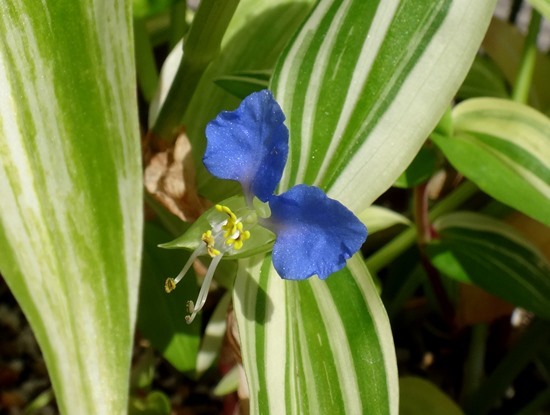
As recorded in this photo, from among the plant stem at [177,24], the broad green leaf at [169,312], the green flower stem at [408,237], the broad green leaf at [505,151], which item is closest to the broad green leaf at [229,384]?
the broad green leaf at [169,312]

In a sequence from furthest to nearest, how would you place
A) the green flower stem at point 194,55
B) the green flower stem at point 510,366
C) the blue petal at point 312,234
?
the green flower stem at point 510,366 → the green flower stem at point 194,55 → the blue petal at point 312,234

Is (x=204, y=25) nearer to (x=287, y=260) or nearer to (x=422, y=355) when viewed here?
(x=287, y=260)

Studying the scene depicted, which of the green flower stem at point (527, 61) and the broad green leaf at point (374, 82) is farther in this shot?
the green flower stem at point (527, 61)

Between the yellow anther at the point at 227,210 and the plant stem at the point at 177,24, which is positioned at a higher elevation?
the yellow anther at the point at 227,210

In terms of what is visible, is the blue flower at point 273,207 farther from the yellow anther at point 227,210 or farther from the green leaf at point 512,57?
the green leaf at point 512,57

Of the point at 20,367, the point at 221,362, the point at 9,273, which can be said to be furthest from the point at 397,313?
the point at 9,273

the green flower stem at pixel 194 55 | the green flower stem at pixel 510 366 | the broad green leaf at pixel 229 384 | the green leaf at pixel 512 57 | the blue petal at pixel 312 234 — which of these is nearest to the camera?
the blue petal at pixel 312 234

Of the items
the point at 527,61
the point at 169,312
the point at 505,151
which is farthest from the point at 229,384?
the point at 527,61
